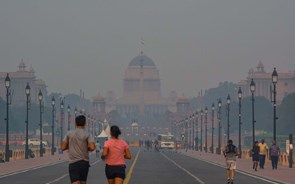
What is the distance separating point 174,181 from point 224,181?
7.93 feet

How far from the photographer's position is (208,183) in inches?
1560

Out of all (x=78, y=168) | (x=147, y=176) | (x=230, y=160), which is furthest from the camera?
(x=147, y=176)

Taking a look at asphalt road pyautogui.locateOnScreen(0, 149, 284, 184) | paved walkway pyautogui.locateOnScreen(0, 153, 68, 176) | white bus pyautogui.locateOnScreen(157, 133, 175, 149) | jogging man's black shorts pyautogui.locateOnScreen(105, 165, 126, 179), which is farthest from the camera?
white bus pyautogui.locateOnScreen(157, 133, 175, 149)

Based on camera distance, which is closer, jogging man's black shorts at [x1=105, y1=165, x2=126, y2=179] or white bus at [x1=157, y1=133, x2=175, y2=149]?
jogging man's black shorts at [x1=105, y1=165, x2=126, y2=179]

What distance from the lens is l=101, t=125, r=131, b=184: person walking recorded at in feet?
71.6

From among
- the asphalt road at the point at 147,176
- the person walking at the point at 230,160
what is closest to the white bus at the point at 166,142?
the asphalt road at the point at 147,176

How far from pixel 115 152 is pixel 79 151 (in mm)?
855

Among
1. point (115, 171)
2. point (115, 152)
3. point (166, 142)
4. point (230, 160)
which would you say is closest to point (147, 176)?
point (230, 160)

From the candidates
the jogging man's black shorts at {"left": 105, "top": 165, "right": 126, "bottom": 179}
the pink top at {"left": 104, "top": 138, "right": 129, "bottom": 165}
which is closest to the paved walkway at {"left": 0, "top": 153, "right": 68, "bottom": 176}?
the pink top at {"left": 104, "top": 138, "right": 129, "bottom": 165}

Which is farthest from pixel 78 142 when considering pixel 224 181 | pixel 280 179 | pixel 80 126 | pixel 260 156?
pixel 260 156

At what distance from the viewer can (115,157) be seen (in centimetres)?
2200

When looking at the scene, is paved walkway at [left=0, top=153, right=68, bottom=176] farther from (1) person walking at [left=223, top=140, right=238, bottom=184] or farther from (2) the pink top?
(2) the pink top

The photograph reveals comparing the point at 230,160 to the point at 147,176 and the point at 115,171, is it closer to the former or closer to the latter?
the point at 147,176

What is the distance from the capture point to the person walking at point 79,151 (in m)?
21.6
